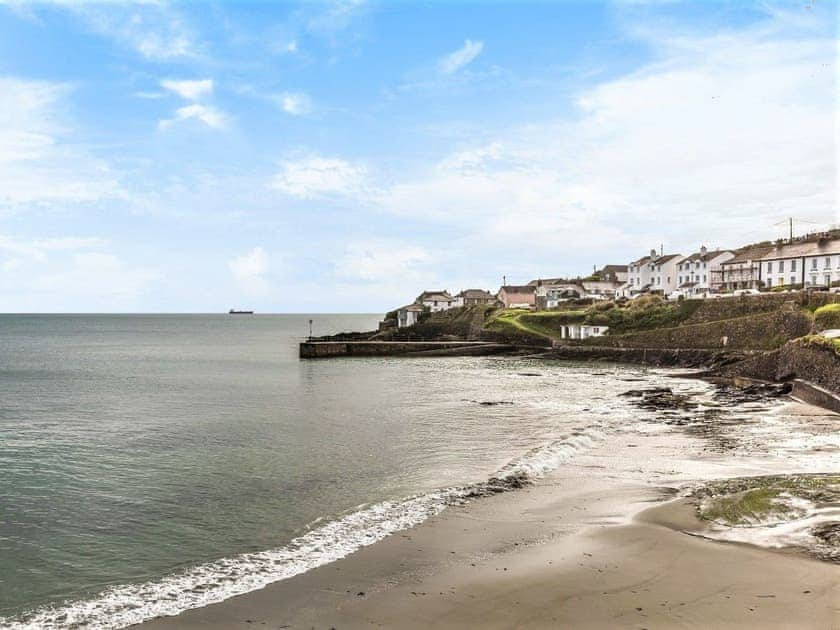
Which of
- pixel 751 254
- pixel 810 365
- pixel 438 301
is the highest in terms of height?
pixel 751 254

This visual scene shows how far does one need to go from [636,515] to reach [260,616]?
378 inches

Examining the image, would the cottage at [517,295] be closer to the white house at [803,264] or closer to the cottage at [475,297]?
the cottage at [475,297]

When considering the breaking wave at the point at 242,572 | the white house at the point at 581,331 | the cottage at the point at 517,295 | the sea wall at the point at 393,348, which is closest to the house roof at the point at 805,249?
the white house at the point at 581,331

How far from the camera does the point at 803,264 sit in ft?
272

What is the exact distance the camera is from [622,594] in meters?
11.1

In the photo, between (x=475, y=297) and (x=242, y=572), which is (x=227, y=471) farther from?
(x=475, y=297)

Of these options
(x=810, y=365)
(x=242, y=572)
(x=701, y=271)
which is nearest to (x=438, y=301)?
(x=701, y=271)

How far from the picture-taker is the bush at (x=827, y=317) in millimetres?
58019

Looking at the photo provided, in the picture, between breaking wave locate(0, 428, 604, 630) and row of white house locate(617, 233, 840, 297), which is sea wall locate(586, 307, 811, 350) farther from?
breaking wave locate(0, 428, 604, 630)

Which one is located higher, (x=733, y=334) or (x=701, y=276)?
(x=701, y=276)

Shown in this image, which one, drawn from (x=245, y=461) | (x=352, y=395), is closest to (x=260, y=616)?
(x=245, y=461)

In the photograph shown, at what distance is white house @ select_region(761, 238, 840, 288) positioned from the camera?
259 ft

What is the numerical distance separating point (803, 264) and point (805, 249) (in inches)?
107

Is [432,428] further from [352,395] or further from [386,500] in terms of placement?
[352,395]
